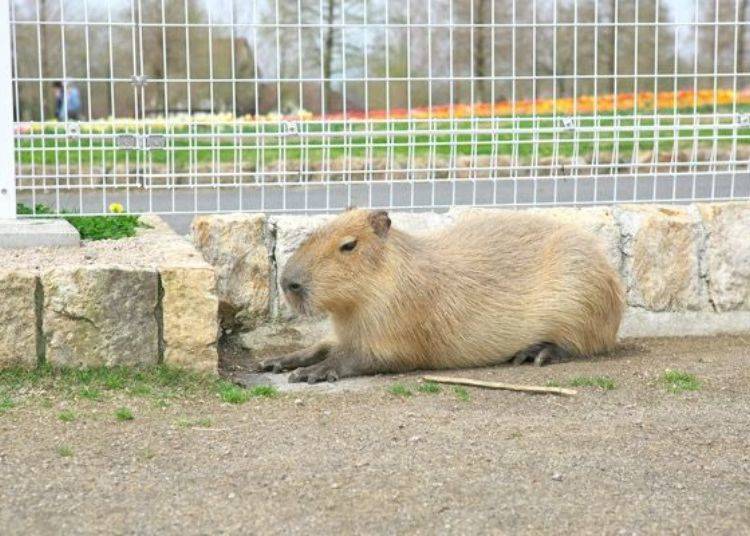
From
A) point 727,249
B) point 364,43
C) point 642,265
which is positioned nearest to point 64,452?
point 364,43

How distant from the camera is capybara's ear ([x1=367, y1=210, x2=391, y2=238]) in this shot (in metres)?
5.75

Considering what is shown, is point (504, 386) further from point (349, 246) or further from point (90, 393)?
point (90, 393)

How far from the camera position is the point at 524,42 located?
31.4 feet

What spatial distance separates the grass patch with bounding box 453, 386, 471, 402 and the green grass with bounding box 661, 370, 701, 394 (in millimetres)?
895

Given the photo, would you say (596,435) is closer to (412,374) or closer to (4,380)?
(412,374)

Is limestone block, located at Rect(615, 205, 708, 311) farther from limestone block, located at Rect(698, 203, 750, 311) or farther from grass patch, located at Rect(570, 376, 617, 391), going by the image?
grass patch, located at Rect(570, 376, 617, 391)

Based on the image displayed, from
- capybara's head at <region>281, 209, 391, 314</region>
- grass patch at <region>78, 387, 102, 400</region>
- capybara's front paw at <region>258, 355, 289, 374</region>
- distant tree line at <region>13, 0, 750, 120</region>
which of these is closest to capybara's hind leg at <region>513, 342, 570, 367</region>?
capybara's head at <region>281, 209, 391, 314</region>

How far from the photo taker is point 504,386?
5.21 meters

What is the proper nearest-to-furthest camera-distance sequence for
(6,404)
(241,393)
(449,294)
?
1. (6,404)
2. (241,393)
3. (449,294)

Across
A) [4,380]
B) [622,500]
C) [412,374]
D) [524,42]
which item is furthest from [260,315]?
[524,42]

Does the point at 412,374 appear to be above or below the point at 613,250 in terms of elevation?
below

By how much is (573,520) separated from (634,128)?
373 centimetres

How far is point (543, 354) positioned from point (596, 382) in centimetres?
66

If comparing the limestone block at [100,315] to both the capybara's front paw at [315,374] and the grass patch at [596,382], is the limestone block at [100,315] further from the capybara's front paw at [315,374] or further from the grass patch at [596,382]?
the grass patch at [596,382]
